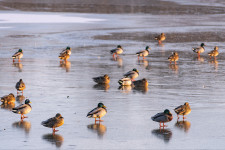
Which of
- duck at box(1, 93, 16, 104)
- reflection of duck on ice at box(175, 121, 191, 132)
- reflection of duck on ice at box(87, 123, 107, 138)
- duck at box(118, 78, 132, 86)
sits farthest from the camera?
duck at box(118, 78, 132, 86)

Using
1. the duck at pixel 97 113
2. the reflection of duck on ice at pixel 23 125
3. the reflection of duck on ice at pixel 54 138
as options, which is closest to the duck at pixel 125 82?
the duck at pixel 97 113

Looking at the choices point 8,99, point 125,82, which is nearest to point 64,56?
point 125,82

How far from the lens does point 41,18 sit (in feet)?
162

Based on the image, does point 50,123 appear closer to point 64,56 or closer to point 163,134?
point 163,134

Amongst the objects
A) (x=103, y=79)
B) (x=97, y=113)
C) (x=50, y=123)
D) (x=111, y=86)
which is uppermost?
(x=103, y=79)

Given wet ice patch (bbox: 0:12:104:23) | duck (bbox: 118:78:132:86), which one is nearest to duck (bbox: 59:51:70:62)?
duck (bbox: 118:78:132:86)

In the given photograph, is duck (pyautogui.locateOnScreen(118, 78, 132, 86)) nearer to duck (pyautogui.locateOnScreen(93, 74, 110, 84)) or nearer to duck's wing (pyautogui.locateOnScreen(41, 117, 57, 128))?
duck (pyautogui.locateOnScreen(93, 74, 110, 84))

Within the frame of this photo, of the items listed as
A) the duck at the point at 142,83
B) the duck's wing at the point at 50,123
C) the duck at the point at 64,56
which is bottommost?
the duck's wing at the point at 50,123

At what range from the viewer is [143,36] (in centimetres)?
3784

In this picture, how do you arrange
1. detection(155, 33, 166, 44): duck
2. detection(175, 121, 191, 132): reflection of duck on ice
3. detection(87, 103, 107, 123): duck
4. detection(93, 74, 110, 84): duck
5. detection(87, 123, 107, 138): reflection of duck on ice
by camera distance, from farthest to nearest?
detection(155, 33, 166, 44): duck < detection(93, 74, 110, 84): duck < detection(87, 103, 107, 123): duck < detection(175, 121, 191, 132): reflection of duck on ice < detection(87, 123, 107, 138): reflection of duck on ice

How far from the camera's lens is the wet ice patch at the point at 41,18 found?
47.2 metres

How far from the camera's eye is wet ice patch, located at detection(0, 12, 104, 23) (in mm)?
47156

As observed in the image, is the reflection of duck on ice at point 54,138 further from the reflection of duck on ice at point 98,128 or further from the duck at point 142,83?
the duck at point 142,83

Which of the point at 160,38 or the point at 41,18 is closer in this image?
the point at 160,38
